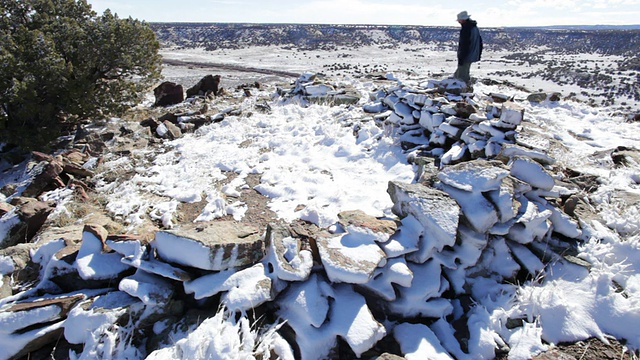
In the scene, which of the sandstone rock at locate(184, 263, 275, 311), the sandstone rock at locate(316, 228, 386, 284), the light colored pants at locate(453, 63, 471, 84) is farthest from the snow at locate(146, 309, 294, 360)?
the light colored pants at locate(453, 63, 471, 84)

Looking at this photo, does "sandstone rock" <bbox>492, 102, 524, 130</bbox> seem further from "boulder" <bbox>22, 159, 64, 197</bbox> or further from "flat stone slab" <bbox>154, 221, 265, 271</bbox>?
"boulder" <bbox>22, 159, 64, 197</bbox>

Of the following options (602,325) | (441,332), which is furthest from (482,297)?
(602,325)

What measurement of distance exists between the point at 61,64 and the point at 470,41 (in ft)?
30.1

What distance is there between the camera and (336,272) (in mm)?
2766

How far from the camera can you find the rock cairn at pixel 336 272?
257cm

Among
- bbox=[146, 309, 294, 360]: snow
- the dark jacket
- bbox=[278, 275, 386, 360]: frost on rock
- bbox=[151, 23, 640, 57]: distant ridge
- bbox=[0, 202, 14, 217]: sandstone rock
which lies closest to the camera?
bbox=[146, 309, 294, 360]: snow

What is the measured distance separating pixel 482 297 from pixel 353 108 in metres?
5.84

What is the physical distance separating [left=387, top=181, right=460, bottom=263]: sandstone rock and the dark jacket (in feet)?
19.0

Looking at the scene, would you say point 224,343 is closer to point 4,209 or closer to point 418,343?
point 418,343

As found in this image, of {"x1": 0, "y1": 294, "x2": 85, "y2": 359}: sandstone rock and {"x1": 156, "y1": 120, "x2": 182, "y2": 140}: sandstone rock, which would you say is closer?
{"x1": 0, "y1": 294, "x2": 85, "y2": 359}: sandstone rock

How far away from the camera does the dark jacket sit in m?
7.82

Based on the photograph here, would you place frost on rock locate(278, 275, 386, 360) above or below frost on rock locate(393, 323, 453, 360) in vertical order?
above

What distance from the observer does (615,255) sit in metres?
3.37

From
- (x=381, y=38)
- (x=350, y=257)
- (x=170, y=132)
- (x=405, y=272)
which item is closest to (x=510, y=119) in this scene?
(x=405, y=272)
